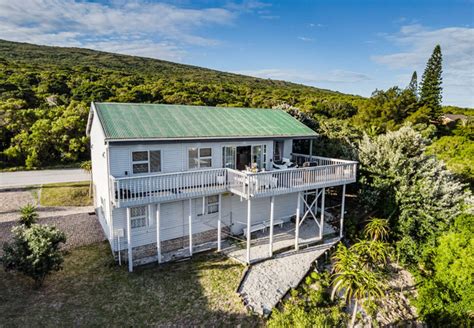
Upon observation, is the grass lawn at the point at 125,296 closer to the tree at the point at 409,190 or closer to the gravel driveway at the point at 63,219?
the gravel driveway at the point at 63,219

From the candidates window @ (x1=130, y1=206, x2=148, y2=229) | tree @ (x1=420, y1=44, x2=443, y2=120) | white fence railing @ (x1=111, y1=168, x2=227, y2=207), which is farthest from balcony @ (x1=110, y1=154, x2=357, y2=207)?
tree @ (x1=420, y1=44, x2=443, y2=120)

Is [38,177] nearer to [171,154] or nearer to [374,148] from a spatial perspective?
[171,154]

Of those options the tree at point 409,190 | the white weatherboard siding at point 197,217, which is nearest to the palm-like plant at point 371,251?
the tree at point 409,190

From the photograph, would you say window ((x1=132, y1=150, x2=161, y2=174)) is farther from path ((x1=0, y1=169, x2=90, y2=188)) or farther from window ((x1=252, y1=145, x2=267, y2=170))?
path ((x1=0, y1=169, x2=90, y2=188))

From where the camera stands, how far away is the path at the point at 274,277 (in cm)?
1062

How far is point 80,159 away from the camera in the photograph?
31203 millimetres

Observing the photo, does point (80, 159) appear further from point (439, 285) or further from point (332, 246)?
point (439, 285)

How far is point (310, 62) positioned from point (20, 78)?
4153 cm

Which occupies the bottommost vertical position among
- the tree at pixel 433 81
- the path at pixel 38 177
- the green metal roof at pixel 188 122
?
the path at pixel 38 177

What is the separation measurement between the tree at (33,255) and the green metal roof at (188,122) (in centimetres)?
451

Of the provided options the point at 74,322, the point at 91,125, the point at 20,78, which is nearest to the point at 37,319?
the point at 74,322

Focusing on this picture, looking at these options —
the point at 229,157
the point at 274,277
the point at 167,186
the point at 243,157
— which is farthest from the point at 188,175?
the point at 274,277

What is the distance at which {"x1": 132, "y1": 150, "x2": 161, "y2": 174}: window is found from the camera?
1262 centimetres

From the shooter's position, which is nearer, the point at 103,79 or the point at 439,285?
the point at 439,285
